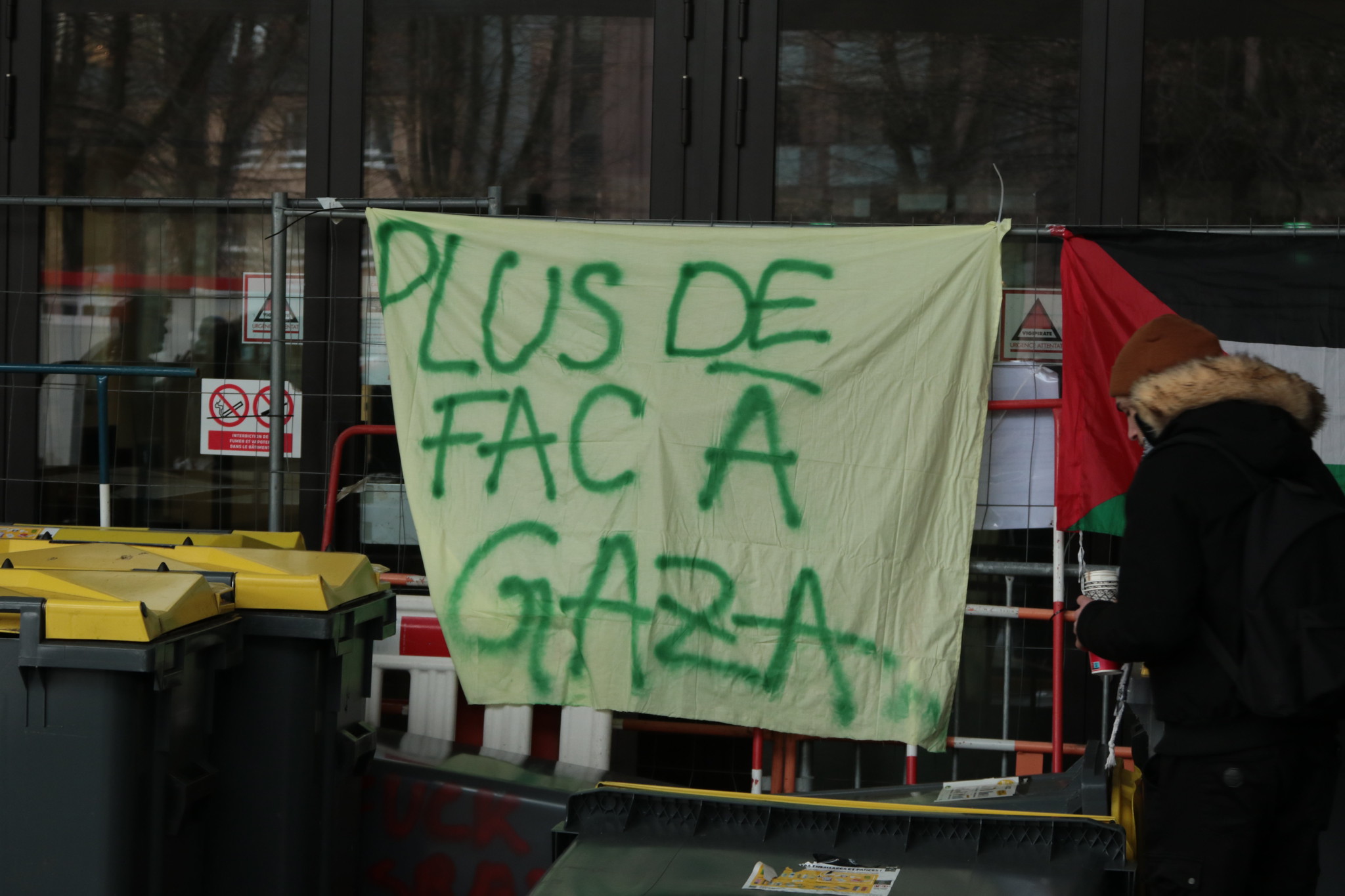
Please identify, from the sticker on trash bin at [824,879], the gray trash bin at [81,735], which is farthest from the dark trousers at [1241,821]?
the gray trash bin at [81,735]

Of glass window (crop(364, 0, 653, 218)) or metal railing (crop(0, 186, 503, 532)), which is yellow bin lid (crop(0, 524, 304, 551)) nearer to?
metal railing (crop(0, 186, 503, 532))

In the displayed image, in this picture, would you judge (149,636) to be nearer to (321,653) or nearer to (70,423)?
(321,653)

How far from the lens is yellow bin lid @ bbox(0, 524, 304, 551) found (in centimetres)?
447

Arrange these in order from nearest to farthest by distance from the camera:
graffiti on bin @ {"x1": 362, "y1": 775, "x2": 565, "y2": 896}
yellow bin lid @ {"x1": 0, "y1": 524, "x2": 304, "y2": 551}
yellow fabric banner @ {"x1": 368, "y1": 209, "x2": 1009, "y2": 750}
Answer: graffiti on bin @ {"x1": 362, "y1": 775, "x2": 565, "y2": 896}, yellow bin lid @ {"x1": 0, "y1": 524, "x2": 304, "y2": 551}, yellow fabric banner @ {"x1": 368, "y1": 209, "x2": 1009, "y2": 750}

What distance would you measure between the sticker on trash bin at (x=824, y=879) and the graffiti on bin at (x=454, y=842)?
125cm

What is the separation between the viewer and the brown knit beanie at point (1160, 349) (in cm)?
308

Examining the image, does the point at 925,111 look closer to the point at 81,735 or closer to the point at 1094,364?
the point at 1094,364

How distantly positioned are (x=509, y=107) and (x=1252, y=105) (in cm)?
312

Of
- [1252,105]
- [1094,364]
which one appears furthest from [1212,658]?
[1252,105]

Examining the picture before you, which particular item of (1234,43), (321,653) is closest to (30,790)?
(321,653)

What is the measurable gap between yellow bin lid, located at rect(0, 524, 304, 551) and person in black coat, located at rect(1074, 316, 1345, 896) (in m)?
2.77

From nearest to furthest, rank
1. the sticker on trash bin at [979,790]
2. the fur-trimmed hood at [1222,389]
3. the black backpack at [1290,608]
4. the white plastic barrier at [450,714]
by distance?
the black backpack at [1290,608] → the fur-trimmed hood at [1222,389] → the sticker on trash bin at [979,790] → the white plastic barrier at [450,714]

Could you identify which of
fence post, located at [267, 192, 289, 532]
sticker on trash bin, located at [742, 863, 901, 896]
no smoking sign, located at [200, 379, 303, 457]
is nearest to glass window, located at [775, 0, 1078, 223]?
fence post, located at [267, 192, 289, 532]

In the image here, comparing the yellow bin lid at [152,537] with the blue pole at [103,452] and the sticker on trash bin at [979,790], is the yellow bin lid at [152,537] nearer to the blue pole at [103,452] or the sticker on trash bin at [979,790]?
the blue pole at [103,452]
